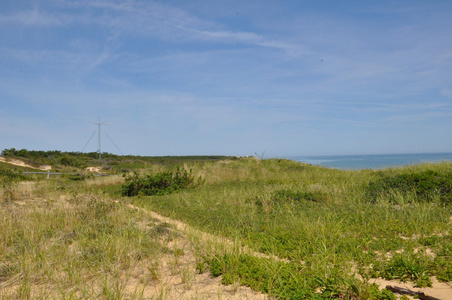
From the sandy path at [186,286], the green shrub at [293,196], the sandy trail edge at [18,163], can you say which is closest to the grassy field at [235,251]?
the sandy path at [186,286]

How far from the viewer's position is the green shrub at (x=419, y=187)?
31.5ft

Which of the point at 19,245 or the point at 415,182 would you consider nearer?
the point at 19,245

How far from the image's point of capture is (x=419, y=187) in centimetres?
1045

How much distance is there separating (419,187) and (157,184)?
399 inches

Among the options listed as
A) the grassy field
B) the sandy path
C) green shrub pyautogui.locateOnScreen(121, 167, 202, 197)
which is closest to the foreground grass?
the grassy field

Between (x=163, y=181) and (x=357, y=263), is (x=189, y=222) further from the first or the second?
(x=163, y=181)

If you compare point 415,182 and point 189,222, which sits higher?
point 415,182

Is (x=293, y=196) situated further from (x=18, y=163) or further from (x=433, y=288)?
(x=18, y=163)

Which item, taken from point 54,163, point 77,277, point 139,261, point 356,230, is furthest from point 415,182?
point 54,163

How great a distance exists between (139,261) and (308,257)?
9.22 ft

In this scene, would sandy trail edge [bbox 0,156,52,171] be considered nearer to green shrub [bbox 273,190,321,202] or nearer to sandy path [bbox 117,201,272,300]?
green shrub [bbox 273,190,321,202]

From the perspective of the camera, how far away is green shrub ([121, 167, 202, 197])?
571 inches

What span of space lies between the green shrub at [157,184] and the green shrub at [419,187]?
303 inches

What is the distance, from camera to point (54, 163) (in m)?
41.0
